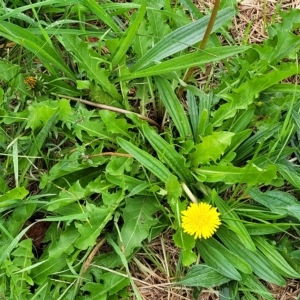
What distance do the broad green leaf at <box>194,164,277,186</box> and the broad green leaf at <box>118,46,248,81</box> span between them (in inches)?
15.3

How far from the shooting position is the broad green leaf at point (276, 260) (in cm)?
194

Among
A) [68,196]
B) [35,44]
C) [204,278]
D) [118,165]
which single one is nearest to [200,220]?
[204,278]

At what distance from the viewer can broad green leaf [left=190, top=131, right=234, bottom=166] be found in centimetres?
192

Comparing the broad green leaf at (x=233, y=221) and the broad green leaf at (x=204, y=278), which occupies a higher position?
the broad green leaf at (x=233, y=221)

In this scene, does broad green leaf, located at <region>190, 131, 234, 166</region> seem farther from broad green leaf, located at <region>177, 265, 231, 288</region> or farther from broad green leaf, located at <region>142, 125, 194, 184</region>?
broad green leaf, located at <region>177, 265, 231, 288</region>

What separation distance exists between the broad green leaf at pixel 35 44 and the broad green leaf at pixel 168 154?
1.47 ft

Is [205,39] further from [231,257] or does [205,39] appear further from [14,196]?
[14,196]

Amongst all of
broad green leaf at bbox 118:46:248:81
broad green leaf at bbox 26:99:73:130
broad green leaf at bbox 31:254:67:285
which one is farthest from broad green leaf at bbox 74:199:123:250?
broad green leaf at bbox 118:46:248:81

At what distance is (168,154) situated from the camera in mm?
2014

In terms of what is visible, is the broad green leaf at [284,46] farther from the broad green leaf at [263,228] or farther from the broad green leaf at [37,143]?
the broad green leaf at [37,143]

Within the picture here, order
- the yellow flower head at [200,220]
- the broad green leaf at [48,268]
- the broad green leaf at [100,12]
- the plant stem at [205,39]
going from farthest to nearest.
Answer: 1. the broad green leaf at [100,12]
2. the broad green leaf at [48,268]
3. the yellow flower head at [200,220]
4. the plant stem at [205,39]

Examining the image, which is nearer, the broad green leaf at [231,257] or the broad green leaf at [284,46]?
the broad green leaf at [231,257]

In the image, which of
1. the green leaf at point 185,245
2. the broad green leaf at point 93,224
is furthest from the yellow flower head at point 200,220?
the broad green leaf at point 93,224

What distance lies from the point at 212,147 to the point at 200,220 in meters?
0.27
